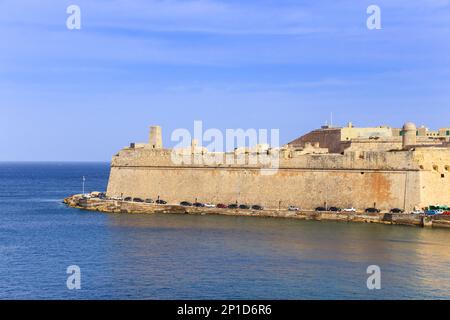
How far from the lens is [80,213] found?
40.9 m

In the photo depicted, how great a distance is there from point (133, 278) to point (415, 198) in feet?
62.5

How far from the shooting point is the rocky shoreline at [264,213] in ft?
109

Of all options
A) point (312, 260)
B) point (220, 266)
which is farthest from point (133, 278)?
point (312, 260)

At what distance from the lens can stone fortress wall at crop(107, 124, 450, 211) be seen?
118 feet

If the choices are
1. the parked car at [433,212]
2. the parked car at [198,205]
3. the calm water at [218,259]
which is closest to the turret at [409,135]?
the parked car at [433,212]

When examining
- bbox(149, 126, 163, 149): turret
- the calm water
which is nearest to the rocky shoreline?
the calm water

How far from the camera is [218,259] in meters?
→ 24.0

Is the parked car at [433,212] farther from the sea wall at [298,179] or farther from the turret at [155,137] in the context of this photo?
the turret at [155,137]

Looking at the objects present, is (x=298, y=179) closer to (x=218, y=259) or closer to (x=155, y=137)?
(x=155, y=137)

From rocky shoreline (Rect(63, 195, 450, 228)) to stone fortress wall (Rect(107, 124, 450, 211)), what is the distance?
1.40 m

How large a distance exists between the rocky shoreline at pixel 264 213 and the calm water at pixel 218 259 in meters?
1.40

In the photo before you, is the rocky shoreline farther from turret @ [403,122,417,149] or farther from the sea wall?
turret @ [403,122,417,149]

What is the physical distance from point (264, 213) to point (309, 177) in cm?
346
